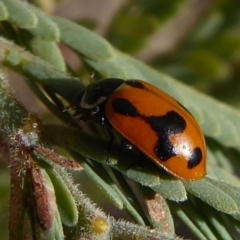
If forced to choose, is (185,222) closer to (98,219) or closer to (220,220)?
(220,220)

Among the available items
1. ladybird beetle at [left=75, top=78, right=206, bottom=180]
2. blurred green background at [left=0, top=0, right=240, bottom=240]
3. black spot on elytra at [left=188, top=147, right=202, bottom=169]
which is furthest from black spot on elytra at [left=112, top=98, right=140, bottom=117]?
blurred green background at [left=0, top=0, right=240, bottom=240]

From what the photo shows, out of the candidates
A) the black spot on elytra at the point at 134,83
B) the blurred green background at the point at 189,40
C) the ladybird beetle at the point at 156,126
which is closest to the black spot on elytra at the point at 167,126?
the ladybird beetle at the point at 156,126

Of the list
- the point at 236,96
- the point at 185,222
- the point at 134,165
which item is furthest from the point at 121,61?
the point at 236,96

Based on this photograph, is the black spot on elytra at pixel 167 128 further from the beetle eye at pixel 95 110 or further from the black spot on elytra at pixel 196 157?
the beetle eye at pixel 95 110

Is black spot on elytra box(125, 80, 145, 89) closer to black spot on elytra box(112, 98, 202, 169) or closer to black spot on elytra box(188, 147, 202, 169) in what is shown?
black spot on elytra box(112, 98, 202, 169)

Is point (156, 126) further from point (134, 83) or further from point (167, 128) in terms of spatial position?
point (134, 83)

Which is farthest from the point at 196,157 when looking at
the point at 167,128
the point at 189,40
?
the point at 189,40
